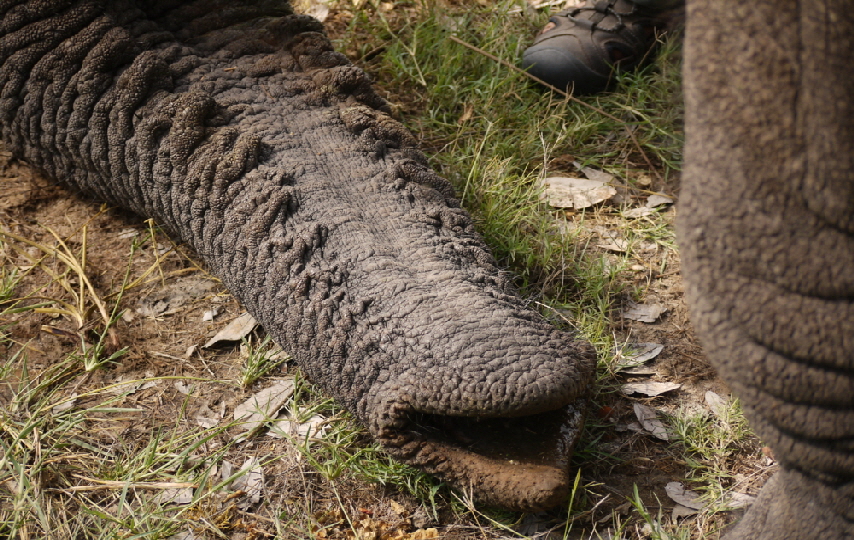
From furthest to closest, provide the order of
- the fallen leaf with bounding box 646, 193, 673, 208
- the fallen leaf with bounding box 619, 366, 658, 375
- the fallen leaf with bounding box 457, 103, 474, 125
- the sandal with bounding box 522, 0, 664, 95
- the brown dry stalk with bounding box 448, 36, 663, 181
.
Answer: the sandal with bounding box 522, 0, 664, 95, the fallen leaf with bounding box 457, 103, 474, 125, the brown dry stalk with bounding box 448, 36, 663, 181, the fallen leaf with bounding box 646, 193, 673, 208, the fallen leaf with bounding box 619, 366, 658, 375

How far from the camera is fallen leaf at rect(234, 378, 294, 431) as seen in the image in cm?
169

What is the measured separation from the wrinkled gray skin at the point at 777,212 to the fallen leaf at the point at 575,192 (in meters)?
1.34

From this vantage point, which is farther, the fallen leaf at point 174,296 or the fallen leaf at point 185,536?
the fallen leaf at point 174,296

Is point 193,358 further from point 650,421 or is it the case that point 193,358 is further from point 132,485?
point 650,421

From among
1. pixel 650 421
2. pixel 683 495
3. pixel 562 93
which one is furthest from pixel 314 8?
pixel 683 495

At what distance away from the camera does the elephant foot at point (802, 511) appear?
99 cm

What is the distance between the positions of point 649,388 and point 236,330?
39.2 inches

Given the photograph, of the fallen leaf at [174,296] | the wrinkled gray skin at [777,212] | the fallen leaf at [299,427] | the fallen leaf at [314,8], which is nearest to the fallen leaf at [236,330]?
the fallen leaf at [174,296]

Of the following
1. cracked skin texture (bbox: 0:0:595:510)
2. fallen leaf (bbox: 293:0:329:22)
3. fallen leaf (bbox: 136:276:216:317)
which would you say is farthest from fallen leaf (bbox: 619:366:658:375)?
fallen leaf (bbox: 293:0:329:22)

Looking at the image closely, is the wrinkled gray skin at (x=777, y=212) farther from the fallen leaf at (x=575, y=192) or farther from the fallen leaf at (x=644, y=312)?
the fallen leaf at (x=575, y=192)

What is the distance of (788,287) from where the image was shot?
0.84 metres

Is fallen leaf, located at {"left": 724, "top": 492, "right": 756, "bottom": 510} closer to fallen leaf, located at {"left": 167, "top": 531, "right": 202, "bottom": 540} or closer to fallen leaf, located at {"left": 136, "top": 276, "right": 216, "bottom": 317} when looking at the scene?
fallen leaf, located at {"left": 167, "top": 531, "right": 202, "bottom": 540}

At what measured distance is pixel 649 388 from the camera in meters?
1.73

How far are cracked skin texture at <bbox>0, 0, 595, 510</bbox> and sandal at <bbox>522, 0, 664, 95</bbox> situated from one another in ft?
2.50
